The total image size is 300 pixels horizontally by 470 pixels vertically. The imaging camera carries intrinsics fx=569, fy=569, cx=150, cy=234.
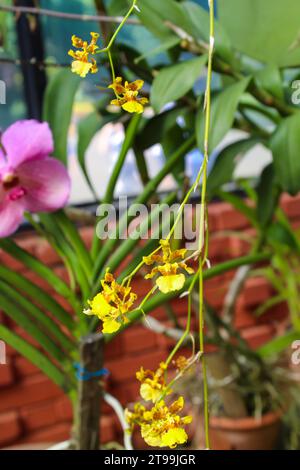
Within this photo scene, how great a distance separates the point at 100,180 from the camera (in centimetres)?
88

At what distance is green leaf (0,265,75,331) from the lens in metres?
0.51

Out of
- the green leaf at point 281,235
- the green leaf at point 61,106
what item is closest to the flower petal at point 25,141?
the green leaf at point 61,106

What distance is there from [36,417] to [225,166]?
0.62 m

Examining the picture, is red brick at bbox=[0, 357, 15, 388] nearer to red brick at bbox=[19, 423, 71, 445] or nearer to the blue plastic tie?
red brick at bbox=[19, 423, 71, 445]

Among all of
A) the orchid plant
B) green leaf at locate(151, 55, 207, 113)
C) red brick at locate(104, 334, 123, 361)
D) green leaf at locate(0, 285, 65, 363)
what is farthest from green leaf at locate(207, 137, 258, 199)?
red brick at locate(104, 334, 123, 361)

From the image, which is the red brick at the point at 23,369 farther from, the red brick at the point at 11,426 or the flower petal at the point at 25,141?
the flower petal at the point at 25,141

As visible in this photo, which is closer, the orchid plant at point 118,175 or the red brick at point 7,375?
the orchid plant at point 118,175

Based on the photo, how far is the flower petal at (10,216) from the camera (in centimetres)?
45

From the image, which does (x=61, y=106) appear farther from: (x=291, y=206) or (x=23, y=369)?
(x=291, y=206)

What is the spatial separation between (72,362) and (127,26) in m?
0.32

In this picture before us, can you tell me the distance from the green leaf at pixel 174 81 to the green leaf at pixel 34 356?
0.23m

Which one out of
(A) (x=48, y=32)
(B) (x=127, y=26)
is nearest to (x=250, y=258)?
(B) (x=127, y=26)

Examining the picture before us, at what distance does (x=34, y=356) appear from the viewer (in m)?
0.52

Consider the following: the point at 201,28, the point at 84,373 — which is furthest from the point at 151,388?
the point at 201,28
